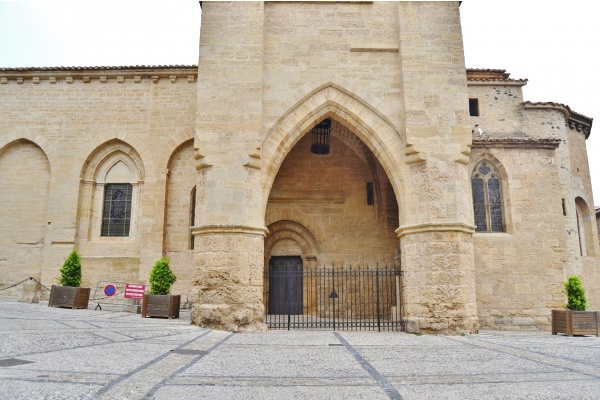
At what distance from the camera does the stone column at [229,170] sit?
867cm

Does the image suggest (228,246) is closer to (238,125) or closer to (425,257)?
(238,125)

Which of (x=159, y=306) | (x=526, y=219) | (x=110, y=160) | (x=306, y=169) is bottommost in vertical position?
(x=159, y=306)

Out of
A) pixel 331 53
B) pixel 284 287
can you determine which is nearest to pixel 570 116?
pixel 331 53

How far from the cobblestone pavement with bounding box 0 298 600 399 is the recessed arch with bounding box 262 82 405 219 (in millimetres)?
3722

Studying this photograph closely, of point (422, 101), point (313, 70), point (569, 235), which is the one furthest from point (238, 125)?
point (569, 235)

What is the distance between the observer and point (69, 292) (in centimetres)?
1071

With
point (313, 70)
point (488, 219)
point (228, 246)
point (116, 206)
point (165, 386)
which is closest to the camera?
point (165, 386)

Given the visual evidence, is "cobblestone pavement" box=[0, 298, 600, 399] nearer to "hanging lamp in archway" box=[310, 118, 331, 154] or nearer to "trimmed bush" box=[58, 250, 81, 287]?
"trimmed bush" box=[58, 250, 81, 287]

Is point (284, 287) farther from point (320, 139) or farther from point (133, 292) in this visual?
point (320, 139)

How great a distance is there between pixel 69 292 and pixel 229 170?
5504 millimetres

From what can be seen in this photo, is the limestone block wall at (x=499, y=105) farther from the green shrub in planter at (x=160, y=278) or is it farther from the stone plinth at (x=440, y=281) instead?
the green shrub in planter at (x=160, y=278)

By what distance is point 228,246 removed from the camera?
8.77 m

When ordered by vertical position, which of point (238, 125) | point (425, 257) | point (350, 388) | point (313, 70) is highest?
point (313, 70)

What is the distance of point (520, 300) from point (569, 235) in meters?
2.89
